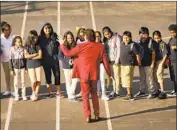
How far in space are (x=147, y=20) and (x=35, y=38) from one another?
939 cm

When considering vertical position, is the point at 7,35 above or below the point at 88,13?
below

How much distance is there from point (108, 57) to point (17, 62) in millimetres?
2103

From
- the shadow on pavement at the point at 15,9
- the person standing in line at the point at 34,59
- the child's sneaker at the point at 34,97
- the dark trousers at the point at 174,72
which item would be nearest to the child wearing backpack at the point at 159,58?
the dark trousers at the point at 174,72

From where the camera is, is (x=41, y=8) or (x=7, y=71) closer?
(x=7, y=71)

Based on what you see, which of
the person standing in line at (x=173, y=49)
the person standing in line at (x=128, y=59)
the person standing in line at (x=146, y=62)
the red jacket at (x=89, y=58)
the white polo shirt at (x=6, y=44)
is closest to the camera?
the red jacket at (x=89, y=58)

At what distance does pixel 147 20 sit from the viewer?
66.4 ft

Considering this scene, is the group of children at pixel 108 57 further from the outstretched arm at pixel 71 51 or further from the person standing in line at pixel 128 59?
the outstretched arm at pixel 71 51

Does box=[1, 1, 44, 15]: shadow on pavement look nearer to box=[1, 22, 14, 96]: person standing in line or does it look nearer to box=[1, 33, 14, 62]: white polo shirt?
box=[1, 22, 14, 96]: person standing in line

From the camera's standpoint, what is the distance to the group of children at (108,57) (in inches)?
459

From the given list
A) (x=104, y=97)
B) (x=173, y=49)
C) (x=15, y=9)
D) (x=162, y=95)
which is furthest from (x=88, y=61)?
(x=15, y=9)

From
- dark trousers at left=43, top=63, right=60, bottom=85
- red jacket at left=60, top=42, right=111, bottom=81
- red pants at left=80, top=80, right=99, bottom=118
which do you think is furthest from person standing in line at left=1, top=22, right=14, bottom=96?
red pants at left=80, top=80, right=99, bottom=118

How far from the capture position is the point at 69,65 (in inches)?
464

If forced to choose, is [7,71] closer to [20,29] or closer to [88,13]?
[20,29]

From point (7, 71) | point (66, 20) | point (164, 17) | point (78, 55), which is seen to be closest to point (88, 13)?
point (66, 20)
